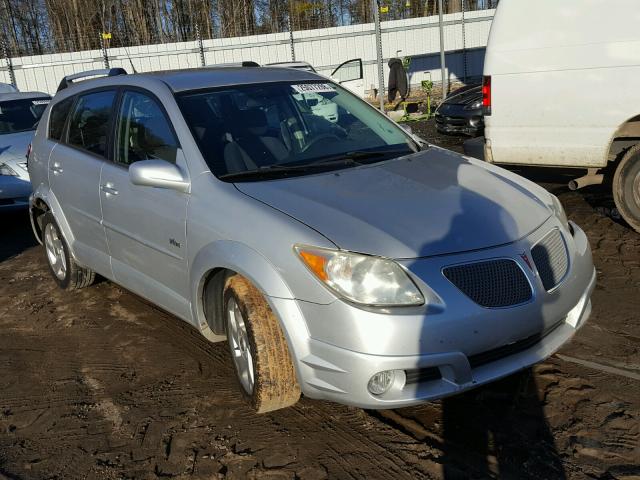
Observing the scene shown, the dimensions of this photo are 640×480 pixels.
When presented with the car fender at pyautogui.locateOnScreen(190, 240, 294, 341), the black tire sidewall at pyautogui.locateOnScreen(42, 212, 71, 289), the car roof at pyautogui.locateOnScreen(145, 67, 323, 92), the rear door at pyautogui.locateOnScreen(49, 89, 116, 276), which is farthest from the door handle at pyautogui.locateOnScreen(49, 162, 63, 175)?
the car fender at pyautogui.locateOnScreen(190, 240, 294, 341)

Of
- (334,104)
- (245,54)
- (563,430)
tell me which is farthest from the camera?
(245,54)

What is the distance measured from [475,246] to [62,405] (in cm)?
240

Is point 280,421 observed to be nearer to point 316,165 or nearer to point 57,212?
point 316,165

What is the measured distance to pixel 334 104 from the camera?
4.37m

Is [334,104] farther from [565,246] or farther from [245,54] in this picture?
[245,54]

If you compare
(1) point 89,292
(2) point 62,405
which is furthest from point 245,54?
(2) point 62,405

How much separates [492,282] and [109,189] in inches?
99.6

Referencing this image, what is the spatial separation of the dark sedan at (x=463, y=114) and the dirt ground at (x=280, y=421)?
811cm

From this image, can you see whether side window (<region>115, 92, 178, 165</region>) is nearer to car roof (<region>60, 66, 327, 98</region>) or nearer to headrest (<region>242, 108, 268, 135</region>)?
car roof (<region>60, 66, 327, 98</region>)

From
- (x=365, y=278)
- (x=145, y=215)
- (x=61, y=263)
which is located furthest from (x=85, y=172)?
(x=365, y=278)

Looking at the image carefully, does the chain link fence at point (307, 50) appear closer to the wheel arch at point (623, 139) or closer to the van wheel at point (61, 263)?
the wheel arch at point (623, 139)

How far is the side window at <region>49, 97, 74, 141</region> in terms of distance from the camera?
5.12 m

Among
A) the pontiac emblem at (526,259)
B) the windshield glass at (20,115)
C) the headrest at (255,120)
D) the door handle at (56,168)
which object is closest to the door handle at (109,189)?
the door handle at (56,168)

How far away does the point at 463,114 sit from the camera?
40.6 feet
